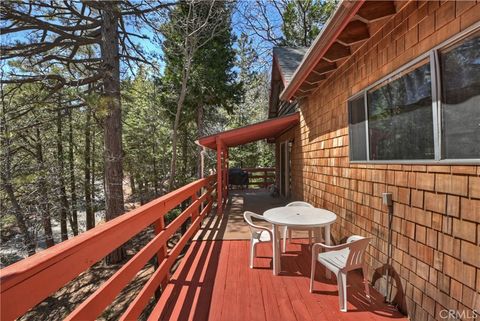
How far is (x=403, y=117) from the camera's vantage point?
2535 millimetres

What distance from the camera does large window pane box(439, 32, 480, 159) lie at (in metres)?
1.74

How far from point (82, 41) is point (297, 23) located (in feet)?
47.5

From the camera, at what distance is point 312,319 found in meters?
2.37

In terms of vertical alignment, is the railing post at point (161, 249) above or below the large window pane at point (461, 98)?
below

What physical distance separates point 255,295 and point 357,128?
2.37 m

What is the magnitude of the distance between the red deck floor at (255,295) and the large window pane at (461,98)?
5.34ft

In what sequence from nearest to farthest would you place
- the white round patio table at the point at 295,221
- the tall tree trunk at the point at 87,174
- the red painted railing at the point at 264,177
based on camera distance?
the white round patio table at the point at 295,221
the tall tree trunk at the point at 87,174
the red painted railing at the point at 264,177

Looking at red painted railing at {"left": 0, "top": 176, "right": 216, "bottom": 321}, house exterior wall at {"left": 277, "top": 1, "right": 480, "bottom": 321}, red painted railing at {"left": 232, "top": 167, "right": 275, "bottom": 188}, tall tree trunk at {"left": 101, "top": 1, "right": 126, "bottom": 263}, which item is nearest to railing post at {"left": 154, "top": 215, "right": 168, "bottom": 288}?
red painted railing at {"left": 0, "top": 176, "right": 216, "bottom": 321}

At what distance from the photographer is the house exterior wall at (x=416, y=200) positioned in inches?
70.3

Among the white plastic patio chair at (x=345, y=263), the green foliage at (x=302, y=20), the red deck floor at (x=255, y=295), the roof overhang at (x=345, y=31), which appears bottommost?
the red deck floor at (x=255, y=295)

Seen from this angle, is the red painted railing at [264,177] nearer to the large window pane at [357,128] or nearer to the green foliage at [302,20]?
the green foliage at [302,20]

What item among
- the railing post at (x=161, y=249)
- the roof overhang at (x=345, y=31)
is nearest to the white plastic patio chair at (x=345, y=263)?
the railing post at (x=161, y=249)

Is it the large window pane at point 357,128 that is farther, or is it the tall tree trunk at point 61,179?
the tall tree trunk at point 61,179

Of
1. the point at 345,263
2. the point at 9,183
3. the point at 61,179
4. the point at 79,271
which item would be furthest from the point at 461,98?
the point at 61,179
